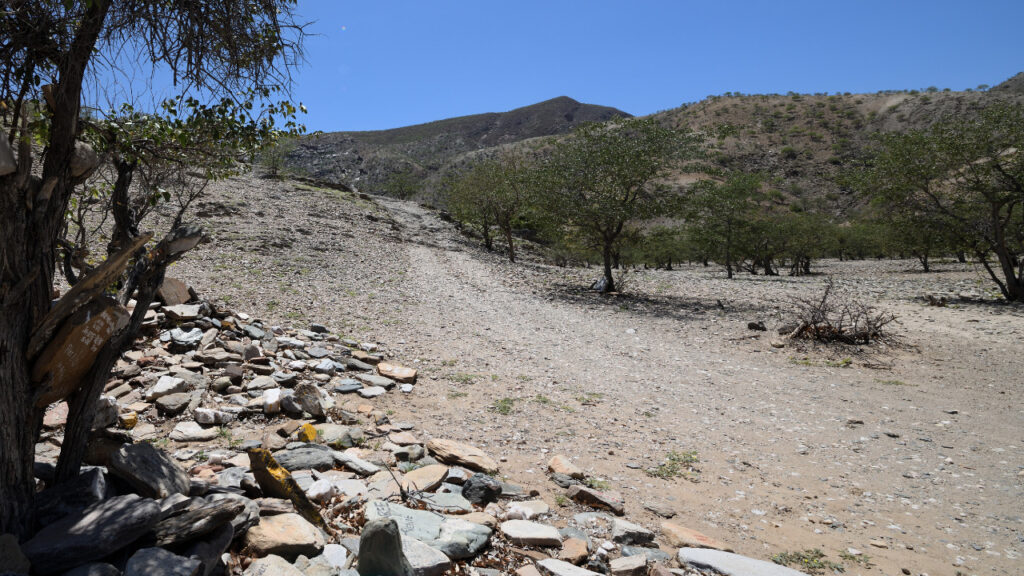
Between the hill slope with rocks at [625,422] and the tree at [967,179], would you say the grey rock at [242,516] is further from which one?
the tree at [967,179]

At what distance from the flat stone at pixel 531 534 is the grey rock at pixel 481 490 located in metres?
0.50

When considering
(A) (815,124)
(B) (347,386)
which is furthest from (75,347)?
(A) (815,124)

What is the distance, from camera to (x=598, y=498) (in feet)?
15.2

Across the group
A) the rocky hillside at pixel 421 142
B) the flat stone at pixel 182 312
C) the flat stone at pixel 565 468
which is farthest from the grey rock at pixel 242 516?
the rocky hillside at pixel 421 142

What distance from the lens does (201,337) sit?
7.71m

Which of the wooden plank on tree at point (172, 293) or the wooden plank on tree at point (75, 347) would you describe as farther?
the wooden plank on tree at point (172, 293)

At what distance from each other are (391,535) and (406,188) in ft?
224

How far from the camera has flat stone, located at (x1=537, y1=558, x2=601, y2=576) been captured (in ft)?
11.0

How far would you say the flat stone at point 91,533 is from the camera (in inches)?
92.4

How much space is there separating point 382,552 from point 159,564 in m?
1.08

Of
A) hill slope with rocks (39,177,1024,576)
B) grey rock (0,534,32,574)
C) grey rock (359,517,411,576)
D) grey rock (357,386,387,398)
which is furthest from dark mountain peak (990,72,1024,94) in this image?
grey rock (0,534,32,574)

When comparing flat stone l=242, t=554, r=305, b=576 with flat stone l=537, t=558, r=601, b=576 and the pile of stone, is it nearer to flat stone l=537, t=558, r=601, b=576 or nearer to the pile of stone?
the pile of stone

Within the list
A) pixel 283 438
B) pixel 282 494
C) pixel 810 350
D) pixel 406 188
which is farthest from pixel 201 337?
pixel 406 188

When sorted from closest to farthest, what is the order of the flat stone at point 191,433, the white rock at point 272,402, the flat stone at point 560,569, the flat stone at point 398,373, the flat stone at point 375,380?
the flat stone at point 560,569, the flat stone at point 191,433, the white rock at point 272,402, the flat stone at point 375,380, the flat stone at point 398,373
